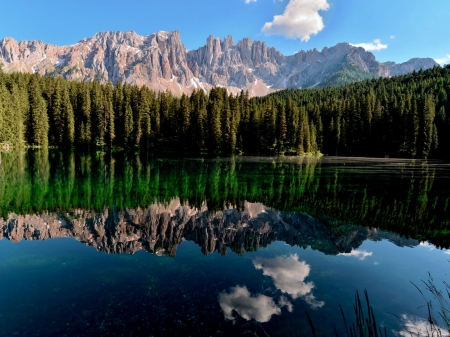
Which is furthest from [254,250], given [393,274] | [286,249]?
[393,274]

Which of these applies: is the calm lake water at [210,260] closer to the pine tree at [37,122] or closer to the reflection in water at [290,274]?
the reflection in water at [290,274]

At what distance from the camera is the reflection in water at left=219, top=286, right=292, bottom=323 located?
934 cm

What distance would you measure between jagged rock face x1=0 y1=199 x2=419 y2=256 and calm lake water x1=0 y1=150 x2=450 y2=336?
10cm

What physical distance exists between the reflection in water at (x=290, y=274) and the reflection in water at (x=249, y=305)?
90cm

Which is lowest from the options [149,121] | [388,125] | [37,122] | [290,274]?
[290,274]

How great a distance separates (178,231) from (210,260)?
4671mm

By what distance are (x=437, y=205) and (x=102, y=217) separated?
26498 mm

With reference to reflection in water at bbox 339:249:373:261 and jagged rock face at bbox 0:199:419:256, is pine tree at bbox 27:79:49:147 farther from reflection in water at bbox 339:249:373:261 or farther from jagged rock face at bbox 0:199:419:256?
reflection in water at bbox 339:249:373:261

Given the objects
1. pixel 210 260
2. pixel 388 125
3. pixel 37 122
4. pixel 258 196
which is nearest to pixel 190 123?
pixel 37 122

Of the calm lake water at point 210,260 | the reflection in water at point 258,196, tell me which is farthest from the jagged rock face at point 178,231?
the reflection in water at point 258,196

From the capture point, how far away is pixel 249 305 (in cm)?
992

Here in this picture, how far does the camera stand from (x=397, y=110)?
344ft

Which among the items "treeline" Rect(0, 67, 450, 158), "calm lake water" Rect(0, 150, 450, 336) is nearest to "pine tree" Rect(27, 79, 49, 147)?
"treeline" Rect(0, 67, 450, 158)

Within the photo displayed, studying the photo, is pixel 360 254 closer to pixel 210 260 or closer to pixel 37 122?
pixel 210 260
